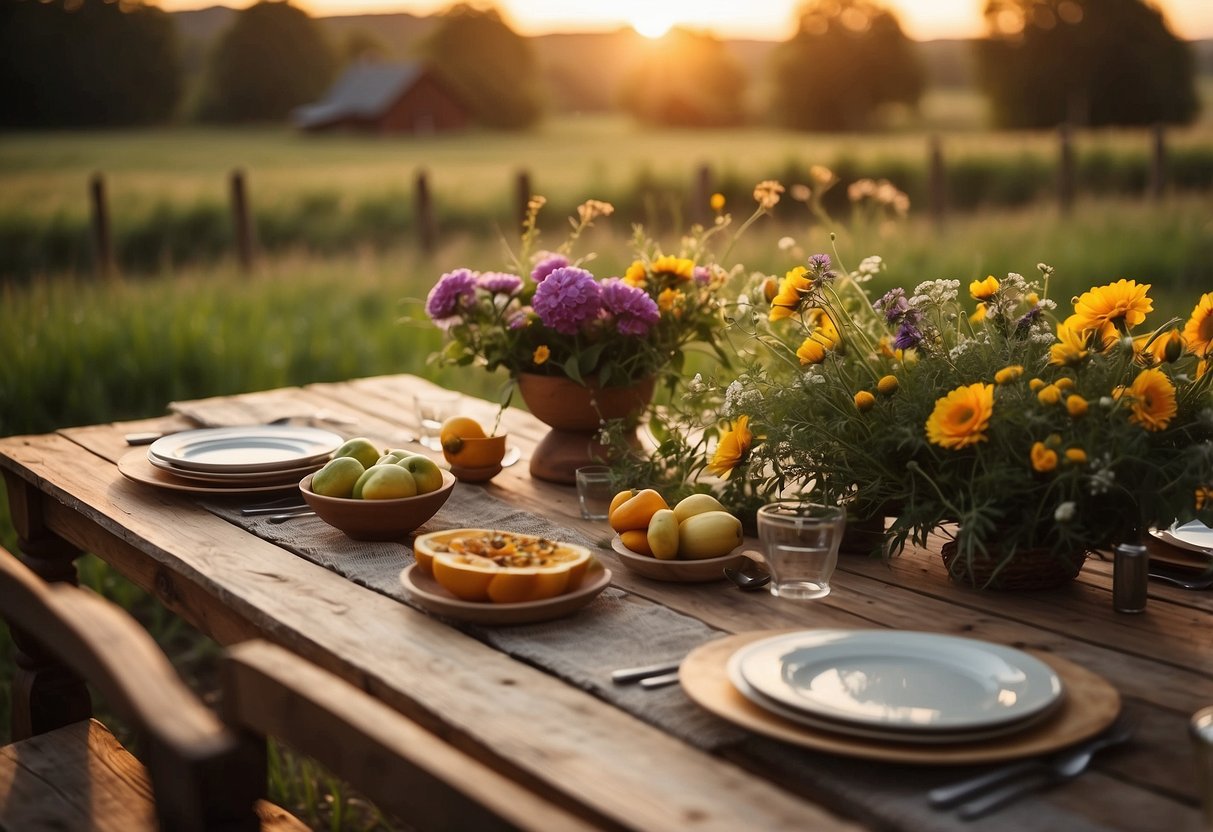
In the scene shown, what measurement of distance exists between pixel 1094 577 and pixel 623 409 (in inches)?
32.4

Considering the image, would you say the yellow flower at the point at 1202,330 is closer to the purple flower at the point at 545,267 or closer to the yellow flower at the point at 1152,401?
the yellow flower at the point at 1152,401

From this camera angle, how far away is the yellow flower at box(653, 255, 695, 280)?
2.13m

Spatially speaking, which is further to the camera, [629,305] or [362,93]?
[362,93]

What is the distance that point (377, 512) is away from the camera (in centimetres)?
180

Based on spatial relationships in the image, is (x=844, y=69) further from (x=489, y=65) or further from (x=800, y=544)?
(x=800, y=544)

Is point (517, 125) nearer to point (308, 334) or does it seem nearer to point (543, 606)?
point (308, 334)

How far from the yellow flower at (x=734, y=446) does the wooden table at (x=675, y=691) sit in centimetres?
19

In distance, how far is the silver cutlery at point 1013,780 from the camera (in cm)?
104

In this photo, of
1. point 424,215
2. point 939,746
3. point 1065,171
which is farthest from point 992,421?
point 1065,171

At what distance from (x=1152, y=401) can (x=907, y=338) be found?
316 mm

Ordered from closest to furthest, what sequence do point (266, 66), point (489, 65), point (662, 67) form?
point (266, 66)
point (662, 67)
point (489, 65)

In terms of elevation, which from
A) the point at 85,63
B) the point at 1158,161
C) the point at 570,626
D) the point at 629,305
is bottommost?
the point at 570,626

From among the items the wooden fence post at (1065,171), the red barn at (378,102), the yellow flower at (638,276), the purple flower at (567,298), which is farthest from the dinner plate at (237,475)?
the red barn at (378,102)

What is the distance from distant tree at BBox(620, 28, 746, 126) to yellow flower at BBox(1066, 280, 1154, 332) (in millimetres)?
32243
